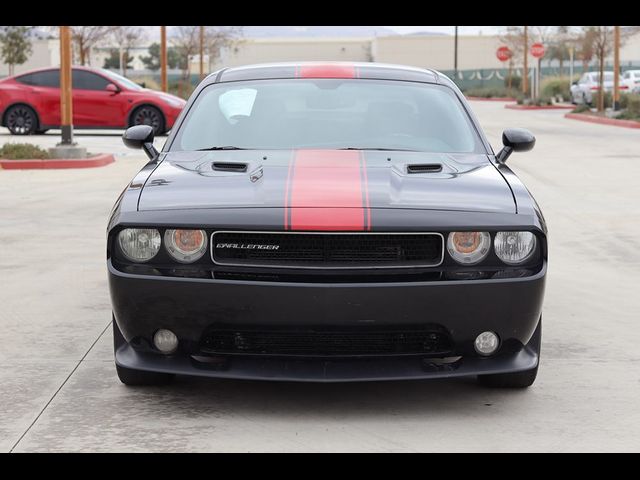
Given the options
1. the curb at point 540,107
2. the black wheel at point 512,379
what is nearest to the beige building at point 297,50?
the curb at point 540,107

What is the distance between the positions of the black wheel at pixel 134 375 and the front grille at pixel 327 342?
18.7 inches

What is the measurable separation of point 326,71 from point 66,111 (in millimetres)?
11229

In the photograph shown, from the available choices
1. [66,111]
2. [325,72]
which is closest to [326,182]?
[325,72]

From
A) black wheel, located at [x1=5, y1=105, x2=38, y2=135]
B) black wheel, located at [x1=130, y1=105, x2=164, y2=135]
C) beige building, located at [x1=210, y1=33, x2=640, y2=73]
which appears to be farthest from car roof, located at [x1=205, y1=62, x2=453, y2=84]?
beige building, located at [x1=210, y1=33, x2=640, y2=73]

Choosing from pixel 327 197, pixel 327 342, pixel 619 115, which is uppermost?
pixel 327 197

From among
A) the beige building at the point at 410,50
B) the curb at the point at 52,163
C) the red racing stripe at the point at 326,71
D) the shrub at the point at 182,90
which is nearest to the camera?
the red racing stripe at the point at 326,71

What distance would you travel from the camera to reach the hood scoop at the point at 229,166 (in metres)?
5.00

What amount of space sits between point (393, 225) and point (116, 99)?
1849 centimetres

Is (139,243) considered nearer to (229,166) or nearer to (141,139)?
(229,166)

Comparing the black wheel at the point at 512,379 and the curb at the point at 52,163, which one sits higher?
the curb at the point at 52,163

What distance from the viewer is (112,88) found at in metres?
22.2

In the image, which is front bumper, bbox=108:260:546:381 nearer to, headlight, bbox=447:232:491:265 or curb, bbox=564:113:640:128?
headlight, bbox=447:232:491:265

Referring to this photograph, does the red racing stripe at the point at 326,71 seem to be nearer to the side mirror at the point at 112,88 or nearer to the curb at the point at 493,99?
the side mirror at the point at 112,88
